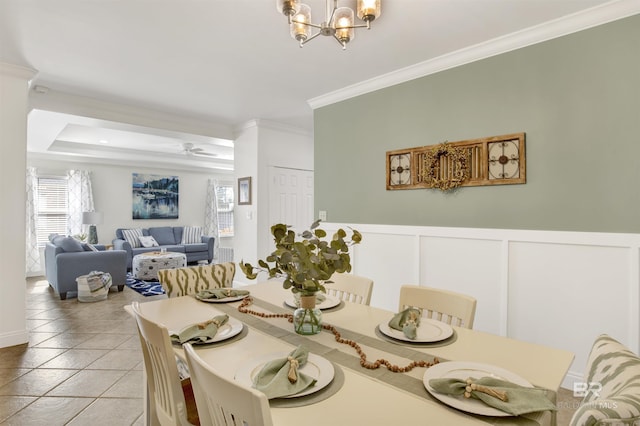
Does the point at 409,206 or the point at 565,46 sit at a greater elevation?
the point at 565,46

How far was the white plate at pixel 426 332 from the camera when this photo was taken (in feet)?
4.33

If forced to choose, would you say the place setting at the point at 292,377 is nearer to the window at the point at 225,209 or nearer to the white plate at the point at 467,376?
the white plate at the point at 467,376

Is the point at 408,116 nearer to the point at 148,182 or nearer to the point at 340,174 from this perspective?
the point at 340,174

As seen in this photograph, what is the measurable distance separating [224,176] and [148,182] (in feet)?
6.55

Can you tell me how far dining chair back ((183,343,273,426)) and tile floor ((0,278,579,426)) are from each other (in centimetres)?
153

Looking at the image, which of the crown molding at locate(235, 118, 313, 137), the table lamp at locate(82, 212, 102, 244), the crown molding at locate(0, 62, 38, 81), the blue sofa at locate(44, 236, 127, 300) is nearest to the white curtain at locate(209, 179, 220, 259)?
the table lamp at locate(82, 212, 102, 244)

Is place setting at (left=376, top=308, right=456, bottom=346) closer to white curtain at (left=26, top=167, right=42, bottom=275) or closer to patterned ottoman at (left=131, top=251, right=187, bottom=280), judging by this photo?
patterned ottoman at (left=131, top=251, right=187, bottom=280)

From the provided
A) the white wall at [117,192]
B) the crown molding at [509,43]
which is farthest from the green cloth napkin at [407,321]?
the white wall at [117,192]

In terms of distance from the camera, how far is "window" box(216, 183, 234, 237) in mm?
9320

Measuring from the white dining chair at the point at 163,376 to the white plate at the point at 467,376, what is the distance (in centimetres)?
83

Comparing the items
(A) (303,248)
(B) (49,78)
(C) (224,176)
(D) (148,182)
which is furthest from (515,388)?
(C) (224,176)

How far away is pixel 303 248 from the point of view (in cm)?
133

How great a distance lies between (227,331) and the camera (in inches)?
54.9

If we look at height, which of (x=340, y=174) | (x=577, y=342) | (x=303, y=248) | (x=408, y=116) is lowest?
(x=577, y=342)
